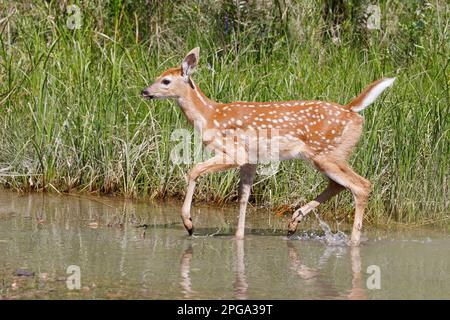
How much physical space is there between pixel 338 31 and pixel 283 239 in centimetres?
397

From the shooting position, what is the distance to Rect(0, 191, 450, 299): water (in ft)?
21.3

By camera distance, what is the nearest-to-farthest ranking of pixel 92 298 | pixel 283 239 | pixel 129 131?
pixel 92 298, pixel 283 239, pixel 129 131

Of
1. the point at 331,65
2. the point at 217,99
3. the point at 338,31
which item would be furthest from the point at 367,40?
the point at 217,99

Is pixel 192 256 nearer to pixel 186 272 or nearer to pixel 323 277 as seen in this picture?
pixel 186 272

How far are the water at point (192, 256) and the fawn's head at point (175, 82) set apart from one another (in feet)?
3.38

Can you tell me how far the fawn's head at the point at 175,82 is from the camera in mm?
8484

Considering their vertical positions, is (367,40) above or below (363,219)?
above

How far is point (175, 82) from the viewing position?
8547 mm

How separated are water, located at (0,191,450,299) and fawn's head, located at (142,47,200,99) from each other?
1.03 meters

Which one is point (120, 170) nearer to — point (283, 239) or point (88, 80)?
point (88, 80)

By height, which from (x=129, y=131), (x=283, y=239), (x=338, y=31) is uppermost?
(x=338, y=31)

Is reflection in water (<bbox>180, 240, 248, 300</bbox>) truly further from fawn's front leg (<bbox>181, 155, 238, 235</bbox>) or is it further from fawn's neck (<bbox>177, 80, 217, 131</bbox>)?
fawn's neck (<bbox>177, 80, 217, 131</bbox>)

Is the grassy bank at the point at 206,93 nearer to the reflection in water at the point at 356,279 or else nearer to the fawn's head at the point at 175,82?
the fawn's head at the point at 175,82

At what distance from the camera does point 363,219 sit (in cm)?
895
